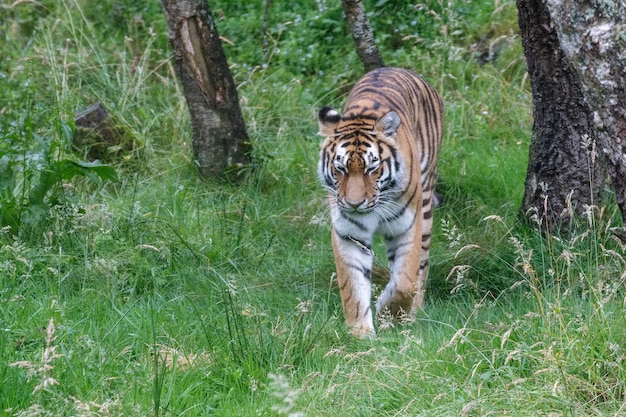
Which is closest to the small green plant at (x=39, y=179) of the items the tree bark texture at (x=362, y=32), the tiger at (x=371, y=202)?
the tiger at (x=371, y=202)

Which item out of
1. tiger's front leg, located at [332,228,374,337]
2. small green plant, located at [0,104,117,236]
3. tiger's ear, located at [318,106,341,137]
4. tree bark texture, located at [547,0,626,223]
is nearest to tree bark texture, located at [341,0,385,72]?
tiger's ear, located at [318,106,341,137]

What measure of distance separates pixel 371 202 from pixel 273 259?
115cm

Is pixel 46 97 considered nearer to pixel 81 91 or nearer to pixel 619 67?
pixel 81 91

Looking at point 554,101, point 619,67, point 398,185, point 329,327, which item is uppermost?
point 619,67

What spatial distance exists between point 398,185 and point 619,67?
7.25ft

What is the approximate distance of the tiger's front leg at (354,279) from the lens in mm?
5215

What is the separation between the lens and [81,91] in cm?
827

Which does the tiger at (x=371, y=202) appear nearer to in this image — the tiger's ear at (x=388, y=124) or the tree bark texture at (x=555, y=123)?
the tiger's ear at (x=388, y=124)

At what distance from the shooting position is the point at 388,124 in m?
5.41

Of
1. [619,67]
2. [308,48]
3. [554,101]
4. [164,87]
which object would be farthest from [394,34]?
[619,67]

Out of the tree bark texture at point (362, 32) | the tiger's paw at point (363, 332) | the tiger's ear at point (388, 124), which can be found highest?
the tree bark texture at point (362, 32)

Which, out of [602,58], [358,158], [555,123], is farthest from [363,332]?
[602,58]

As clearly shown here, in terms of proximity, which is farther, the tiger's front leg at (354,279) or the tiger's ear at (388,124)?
the tiger's ear at (388,124)

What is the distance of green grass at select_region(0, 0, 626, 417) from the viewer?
12.3 feet
